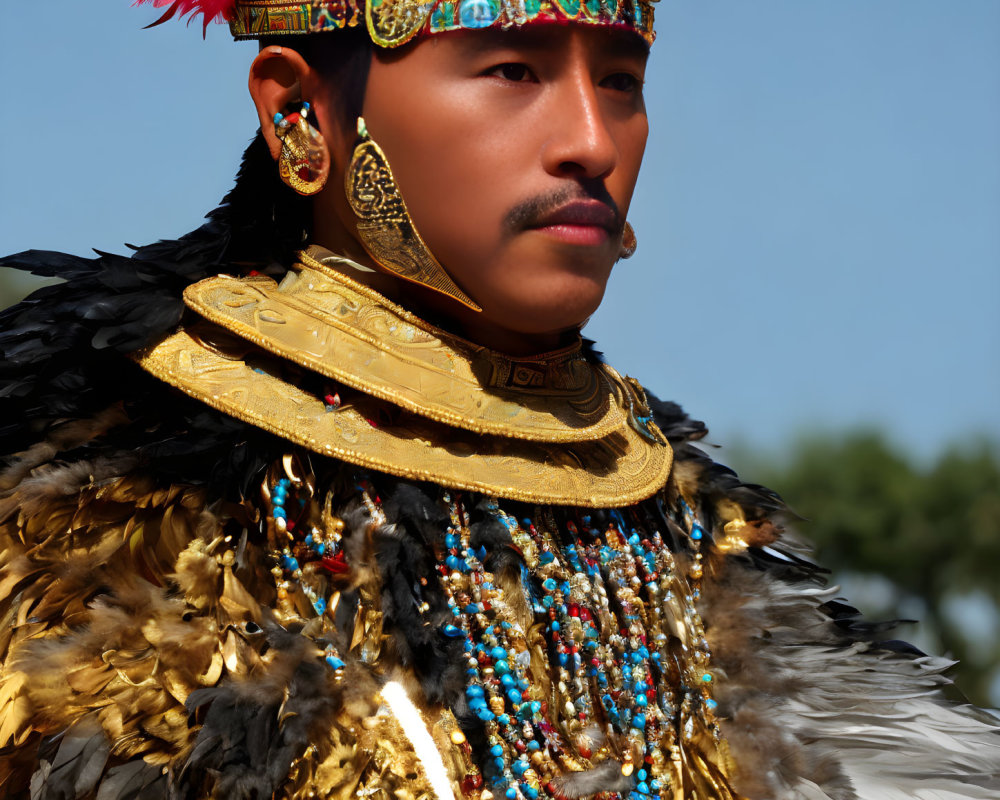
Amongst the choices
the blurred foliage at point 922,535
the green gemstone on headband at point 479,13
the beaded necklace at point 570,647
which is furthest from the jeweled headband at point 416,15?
the blurred foliage at point 922,535

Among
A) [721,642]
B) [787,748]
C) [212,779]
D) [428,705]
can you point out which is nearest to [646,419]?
[721,642]

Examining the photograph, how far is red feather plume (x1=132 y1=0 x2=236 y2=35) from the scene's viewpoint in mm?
2875

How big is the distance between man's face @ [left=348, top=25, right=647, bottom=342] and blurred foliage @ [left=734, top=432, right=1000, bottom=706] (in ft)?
47.6

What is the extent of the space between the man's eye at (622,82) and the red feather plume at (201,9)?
89 centimetres

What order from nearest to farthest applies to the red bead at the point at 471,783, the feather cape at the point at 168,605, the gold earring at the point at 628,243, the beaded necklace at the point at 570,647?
the feather cape at the point at 168,605 < the red bead at the point at 471,783 < the beaded necklace at the point at 570,647 < the gold earring at the point at 628,243

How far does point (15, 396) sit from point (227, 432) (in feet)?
1.57

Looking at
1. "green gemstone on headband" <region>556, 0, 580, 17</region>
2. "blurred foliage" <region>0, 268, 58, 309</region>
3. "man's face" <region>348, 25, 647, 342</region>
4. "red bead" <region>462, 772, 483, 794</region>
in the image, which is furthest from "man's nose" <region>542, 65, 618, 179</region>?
"blurred foliage" <region>0, 268, 58, 309</region>

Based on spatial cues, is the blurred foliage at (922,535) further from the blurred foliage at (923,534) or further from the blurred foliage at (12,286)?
the blurred foliage at (12,286)

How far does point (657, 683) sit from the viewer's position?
2.98 meters

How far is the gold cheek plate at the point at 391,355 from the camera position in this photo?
265 centimetres

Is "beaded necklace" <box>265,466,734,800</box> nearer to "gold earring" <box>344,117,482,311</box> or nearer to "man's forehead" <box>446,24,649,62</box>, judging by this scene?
"gold earring" <box>344,117,482,311</box>

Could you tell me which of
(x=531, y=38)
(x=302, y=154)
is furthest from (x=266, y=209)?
(x=531, y=38)

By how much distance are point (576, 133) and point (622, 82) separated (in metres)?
0.29

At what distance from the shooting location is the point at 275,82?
2.86 meters
